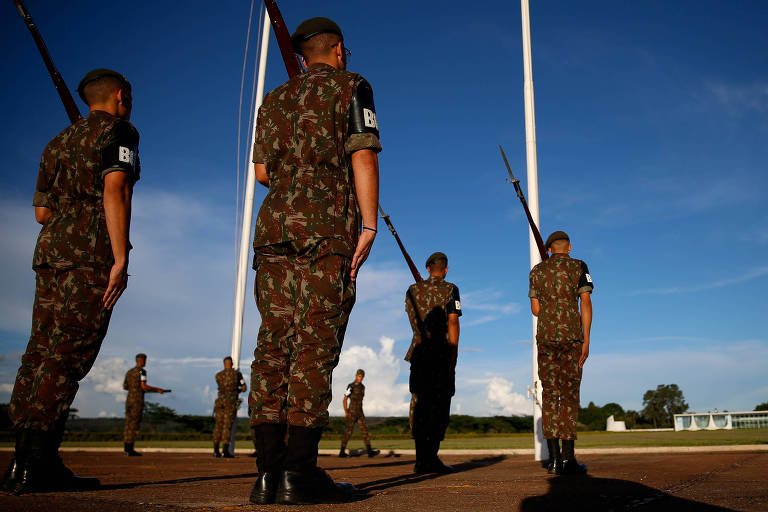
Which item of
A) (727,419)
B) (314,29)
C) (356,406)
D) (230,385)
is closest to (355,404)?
(356,406)

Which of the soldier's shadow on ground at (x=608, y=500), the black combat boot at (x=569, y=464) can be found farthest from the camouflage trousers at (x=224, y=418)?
the soldier's shadow on ground at (x=608, y=500)

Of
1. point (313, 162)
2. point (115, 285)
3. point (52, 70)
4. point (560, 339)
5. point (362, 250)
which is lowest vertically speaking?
point (560, 339)

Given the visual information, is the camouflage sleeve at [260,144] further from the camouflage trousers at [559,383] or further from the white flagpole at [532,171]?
the white flagpole at [532,171]

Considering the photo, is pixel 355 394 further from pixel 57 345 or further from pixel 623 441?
pixel 57 345

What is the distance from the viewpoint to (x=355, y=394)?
536 inches

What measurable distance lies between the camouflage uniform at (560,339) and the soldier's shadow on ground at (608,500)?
84.7 inches

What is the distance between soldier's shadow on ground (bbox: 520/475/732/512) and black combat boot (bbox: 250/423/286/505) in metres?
1.16

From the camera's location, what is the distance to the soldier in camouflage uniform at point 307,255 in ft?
9.43

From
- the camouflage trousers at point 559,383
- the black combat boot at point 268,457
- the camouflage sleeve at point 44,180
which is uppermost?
the camouflage sleeve at point 44,180

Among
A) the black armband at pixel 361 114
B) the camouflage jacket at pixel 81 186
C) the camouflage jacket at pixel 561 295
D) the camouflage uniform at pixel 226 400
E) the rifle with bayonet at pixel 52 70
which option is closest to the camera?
the black armband at pixel 361 114

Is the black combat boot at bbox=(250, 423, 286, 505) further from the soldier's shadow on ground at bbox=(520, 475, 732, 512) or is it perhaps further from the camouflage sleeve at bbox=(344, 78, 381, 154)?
the camouflage sleeve at bbox=(344, 78, 381, 154)

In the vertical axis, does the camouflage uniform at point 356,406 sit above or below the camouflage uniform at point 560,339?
below

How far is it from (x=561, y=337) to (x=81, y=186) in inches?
179

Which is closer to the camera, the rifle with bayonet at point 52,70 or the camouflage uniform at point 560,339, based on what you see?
the rifle with bayonet at point 52,70
